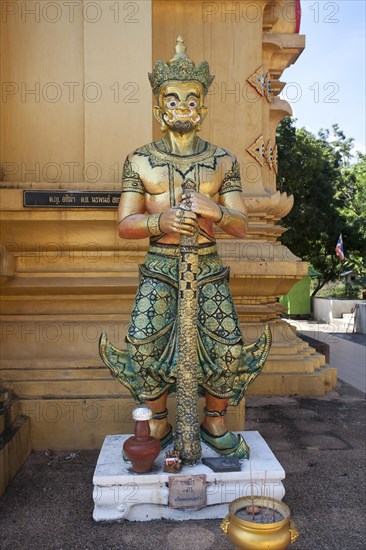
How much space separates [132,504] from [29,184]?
247 cm

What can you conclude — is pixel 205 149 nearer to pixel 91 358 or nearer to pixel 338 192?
pixel 91 358

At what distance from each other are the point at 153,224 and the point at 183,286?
15.2 inches

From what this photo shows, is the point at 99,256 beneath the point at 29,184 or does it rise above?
beneath

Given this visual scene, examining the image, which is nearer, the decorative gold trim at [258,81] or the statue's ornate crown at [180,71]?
the statue's ornate crown at [180,71]

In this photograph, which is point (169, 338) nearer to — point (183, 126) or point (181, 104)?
point (183, 126)

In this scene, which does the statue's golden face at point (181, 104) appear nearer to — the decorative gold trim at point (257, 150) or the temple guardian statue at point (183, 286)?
the temple guardian statue at point (183, 286)

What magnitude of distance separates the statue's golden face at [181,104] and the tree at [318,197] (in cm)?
1263

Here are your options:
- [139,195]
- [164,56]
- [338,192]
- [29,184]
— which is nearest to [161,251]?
[139,195]

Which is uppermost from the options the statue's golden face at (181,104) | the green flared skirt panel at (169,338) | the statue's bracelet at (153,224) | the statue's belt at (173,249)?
the statue's golden face at (181,104)

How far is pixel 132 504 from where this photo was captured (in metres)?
2.78

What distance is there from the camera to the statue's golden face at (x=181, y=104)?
290 cm

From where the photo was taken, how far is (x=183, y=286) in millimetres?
2785

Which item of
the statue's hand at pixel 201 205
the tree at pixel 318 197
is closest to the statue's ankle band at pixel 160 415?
the statue's hand at pixel 201 205

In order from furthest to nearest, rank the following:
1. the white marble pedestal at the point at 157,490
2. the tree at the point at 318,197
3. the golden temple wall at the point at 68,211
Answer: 1. the tree at the point at 318,197
2. the golden temple wall at the point at 68,211
3. the white marble pedestal at the point at 157,490
